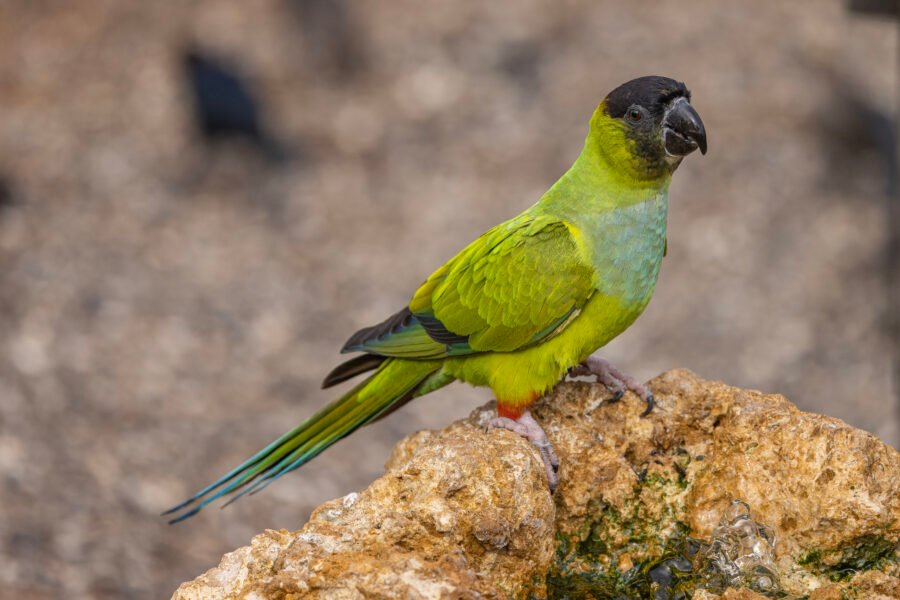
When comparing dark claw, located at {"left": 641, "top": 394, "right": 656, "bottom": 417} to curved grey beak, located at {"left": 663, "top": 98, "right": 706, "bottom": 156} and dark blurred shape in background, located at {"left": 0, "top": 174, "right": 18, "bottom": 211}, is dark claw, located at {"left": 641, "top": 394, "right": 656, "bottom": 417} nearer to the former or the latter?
curved grey beak, located at {"left": 663, "top": 98, "right": 706, "bottom": 156}

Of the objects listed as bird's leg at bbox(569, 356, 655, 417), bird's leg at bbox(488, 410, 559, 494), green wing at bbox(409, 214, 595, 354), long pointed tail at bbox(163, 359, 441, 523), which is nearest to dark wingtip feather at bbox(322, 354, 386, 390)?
long pointed tail at bbox(163, 359, 441, 523)

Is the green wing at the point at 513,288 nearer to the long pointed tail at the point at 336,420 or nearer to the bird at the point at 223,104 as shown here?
the long pointed tail at the point at 336,420

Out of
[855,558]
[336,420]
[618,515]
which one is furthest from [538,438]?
[855,558]

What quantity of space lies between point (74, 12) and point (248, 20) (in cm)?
198

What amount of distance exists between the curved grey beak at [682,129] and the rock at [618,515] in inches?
32.8

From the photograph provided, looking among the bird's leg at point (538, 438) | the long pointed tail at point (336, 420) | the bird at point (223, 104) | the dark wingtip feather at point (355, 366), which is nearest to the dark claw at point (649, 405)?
the bird's leg at point (538, 438)

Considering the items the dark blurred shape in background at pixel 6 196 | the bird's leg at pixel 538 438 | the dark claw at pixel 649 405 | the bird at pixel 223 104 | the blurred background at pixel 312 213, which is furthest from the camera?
the bird at pixel 223 104

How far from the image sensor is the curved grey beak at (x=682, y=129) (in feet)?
11.4

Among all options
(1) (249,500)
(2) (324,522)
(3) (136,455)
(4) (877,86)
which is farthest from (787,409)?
(4) (877,86)

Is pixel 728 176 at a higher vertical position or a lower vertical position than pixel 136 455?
higher

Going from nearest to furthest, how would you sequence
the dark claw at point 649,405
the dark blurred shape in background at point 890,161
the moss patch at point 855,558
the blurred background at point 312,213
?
the moss patch at point 855,558, the dark claw at point 649,405, the blurred background at point 312,213, the dark blurred shape in background at point 890,161

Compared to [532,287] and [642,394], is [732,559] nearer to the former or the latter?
[642,394]

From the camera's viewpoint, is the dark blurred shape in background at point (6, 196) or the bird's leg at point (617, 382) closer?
the bird's leg at point (617, 382)

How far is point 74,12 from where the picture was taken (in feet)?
38.0
